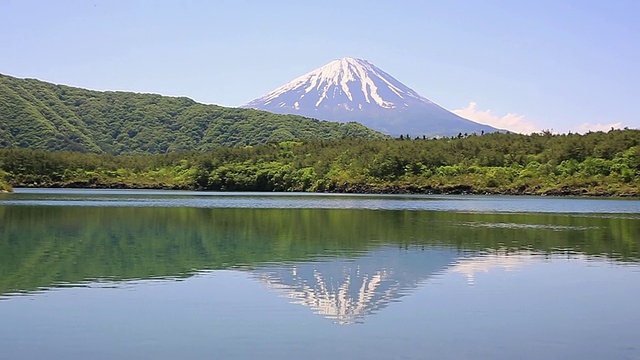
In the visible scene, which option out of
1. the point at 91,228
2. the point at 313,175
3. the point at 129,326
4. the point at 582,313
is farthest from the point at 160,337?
the point at 313,175

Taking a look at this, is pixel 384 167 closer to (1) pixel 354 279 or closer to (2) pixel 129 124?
(1) pixel 354 279

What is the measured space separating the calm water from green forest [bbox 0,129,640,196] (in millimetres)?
55006

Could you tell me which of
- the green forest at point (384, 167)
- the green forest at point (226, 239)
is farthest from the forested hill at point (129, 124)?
the green forest at point (226, 239)

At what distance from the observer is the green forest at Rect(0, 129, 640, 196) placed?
261 feet

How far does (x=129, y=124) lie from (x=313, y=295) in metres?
161

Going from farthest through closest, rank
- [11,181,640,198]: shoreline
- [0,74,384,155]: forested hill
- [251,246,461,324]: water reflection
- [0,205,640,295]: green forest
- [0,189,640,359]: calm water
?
[0,74,384,155]: forested hill < [11,181,640,198]: shoreline < [0,205,640,295]: green forest < [251,246,461,324]: water reflection < [0,189,640,359]: calm water

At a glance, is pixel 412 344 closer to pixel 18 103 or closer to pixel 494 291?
pixel 494 291

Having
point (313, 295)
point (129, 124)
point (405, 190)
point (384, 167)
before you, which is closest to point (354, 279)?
point (313, 295)

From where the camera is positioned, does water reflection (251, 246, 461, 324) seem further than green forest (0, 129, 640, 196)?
No

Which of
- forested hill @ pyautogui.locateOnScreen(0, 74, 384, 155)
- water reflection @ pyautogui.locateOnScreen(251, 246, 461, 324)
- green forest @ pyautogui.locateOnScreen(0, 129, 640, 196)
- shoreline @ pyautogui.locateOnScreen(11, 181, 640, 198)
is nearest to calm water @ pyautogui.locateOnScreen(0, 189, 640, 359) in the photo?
water reflection @ pyautogui.locateOnScreen(251, 246, 461, 324)

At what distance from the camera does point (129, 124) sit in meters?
168

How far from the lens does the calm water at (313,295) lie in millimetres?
9812

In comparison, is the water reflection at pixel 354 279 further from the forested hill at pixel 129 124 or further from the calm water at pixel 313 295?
the forested hill at pixel 129 124

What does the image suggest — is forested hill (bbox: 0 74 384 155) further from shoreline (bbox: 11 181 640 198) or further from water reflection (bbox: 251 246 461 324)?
water reflection (bbox: 251 246 461 324)
